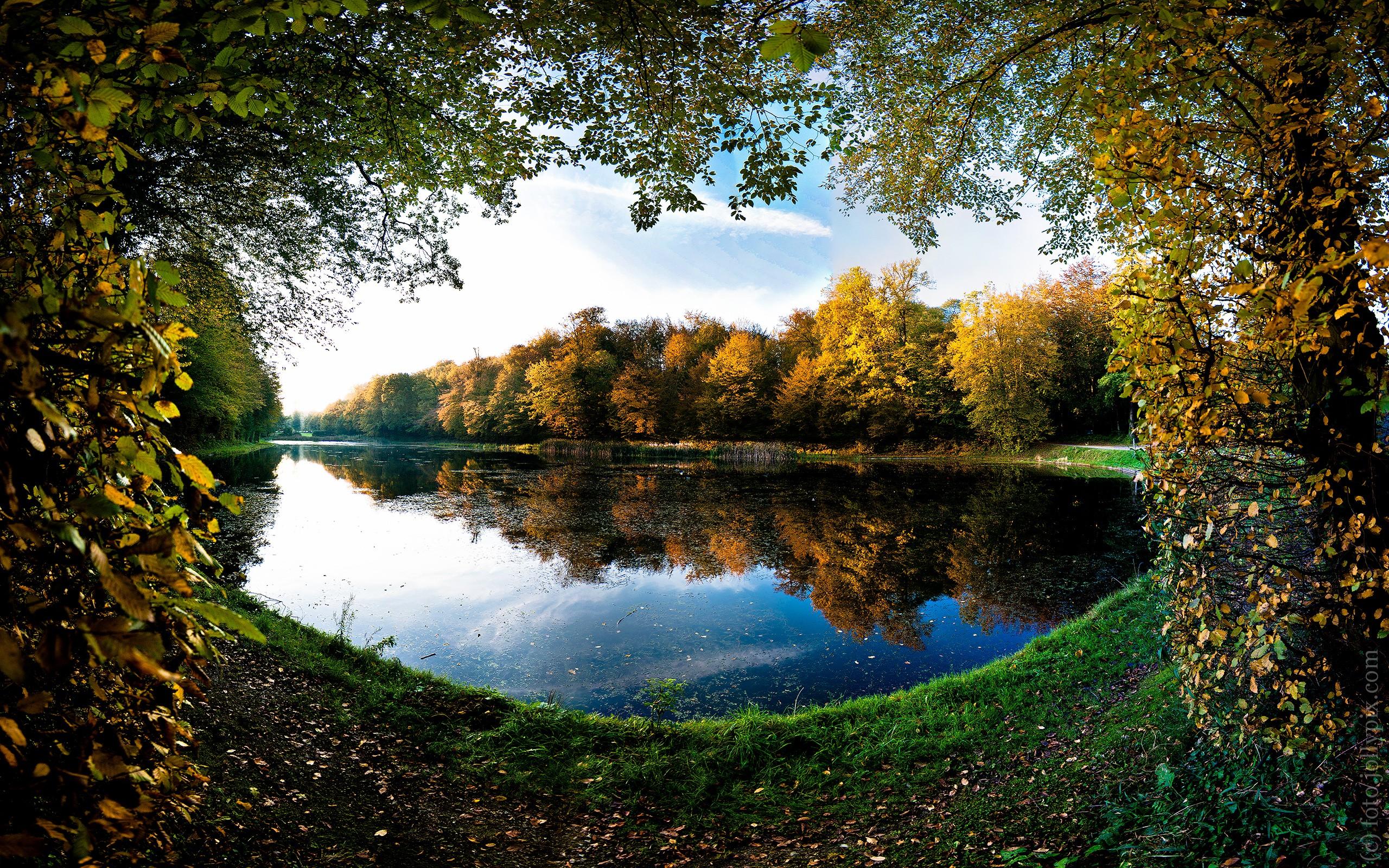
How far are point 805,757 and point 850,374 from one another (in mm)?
39239

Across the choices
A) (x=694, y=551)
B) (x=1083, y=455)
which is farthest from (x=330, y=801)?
(x=1083, y=455)

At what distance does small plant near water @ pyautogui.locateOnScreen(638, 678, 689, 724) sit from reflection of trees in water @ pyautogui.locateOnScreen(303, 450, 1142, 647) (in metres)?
3.03

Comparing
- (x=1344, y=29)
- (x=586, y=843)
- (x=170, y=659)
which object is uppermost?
(x=1344, y=29)

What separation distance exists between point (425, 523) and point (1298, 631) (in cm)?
1764

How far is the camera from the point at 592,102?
21.0ft

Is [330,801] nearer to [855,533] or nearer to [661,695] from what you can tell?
[661,695]

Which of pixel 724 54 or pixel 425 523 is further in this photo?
pixel 425 523

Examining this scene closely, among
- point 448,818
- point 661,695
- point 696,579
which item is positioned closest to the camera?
point 448,818

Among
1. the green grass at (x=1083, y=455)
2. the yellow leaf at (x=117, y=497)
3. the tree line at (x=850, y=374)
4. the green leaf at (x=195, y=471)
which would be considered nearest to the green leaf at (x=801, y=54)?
the green leaf at (x=195, y=471)

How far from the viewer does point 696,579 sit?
1130 cm

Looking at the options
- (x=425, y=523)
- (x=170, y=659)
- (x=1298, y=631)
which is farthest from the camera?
(x=425, y=523)

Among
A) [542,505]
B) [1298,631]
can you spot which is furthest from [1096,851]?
[542,505]

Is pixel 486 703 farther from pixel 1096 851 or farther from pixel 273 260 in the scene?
pixel 273 260

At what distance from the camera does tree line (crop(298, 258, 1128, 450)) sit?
118ft
